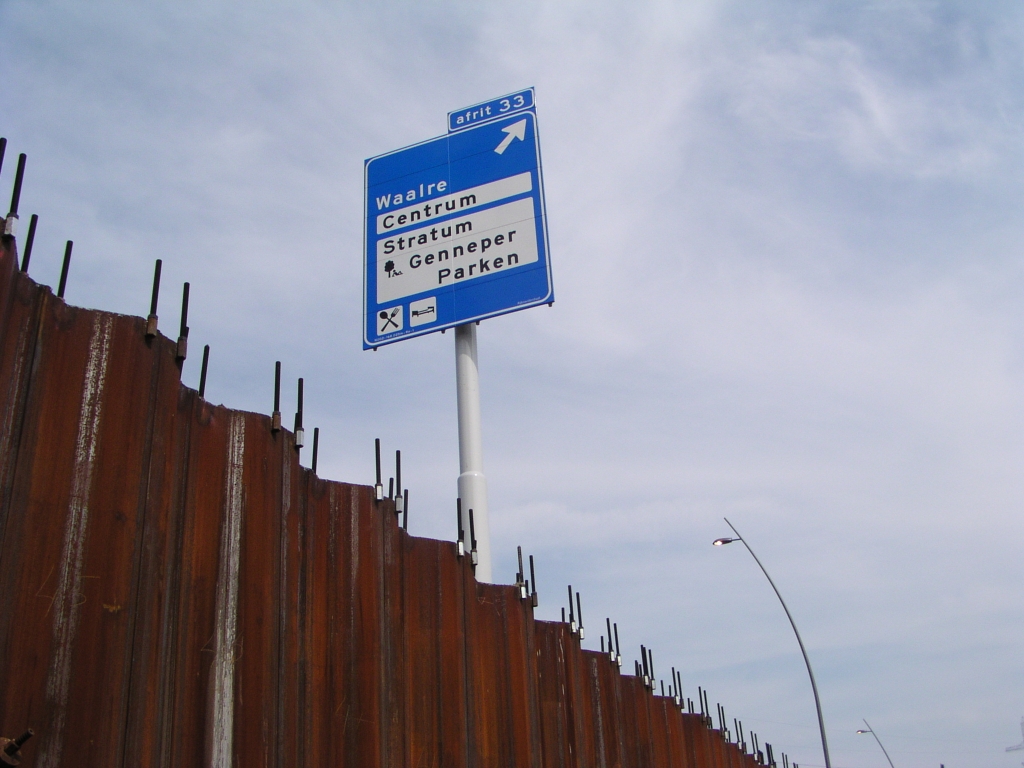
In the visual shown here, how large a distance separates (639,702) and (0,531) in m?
10.1

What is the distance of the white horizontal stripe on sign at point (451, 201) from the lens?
38.9 feet

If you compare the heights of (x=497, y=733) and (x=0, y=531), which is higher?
(x=0, y=531)

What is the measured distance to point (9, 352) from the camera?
436cm

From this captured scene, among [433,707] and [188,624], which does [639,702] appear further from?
[188,624]

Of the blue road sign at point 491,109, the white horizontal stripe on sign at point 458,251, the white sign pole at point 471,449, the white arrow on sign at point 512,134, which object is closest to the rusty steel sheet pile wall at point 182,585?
the white sign pole at point 471,449

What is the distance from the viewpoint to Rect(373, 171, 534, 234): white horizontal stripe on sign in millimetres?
11852

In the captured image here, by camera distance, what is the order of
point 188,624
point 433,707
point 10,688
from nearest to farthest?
1. point 10,688
2. point 188,624
3. point 433,707

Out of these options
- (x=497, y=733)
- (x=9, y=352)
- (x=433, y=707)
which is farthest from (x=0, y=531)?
(x=497, y=733)

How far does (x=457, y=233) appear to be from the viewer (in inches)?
460

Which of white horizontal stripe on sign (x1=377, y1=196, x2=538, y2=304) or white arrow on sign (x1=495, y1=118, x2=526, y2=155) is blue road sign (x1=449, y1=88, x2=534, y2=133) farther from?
white horizontal stripe on sign (x1=377, y1=196, x2=538, y2=304)

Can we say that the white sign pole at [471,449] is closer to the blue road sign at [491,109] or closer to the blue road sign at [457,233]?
the blue road sign at [457,233]

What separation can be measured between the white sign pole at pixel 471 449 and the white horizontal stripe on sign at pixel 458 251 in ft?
2.56

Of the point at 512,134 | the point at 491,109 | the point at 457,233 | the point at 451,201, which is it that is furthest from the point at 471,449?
the point at 491,109

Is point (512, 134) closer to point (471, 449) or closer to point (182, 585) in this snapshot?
point (471, 449)
